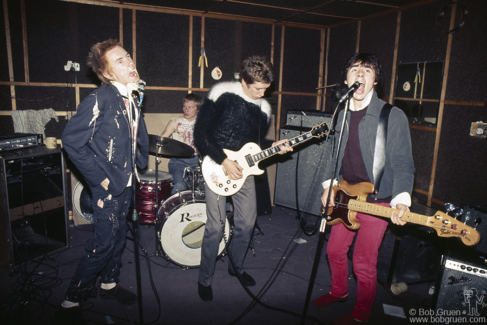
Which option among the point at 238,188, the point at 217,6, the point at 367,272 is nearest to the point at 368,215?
the point at 367,272

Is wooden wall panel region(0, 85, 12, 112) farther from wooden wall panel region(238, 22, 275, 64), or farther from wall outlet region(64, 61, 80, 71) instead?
wooden wall panel region(238, 22, 275, 64)

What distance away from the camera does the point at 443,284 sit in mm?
2027

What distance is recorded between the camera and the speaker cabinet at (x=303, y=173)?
416 cm

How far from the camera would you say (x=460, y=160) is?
11.3 ft

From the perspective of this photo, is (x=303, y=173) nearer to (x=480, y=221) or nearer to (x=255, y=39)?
(x=480, y=221)

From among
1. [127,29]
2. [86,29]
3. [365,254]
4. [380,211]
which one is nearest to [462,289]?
[365,254]

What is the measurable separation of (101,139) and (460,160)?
144 inches

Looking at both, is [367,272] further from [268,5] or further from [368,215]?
[268,5]

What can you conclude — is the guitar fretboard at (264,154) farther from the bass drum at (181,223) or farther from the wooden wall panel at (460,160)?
the wooden wall panel at (460,160)

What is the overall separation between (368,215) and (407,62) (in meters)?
2.78

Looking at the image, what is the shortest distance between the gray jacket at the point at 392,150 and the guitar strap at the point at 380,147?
0.02 m

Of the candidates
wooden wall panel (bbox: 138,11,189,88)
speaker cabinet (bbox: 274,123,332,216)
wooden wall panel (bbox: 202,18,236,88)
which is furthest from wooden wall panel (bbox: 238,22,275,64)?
speaker cabinet (bbox: 274,123,332,216)

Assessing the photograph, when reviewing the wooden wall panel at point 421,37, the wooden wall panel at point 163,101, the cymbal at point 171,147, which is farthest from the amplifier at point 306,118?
the cymbal at point 171,147

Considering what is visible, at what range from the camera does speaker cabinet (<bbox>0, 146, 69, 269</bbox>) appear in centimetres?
289
